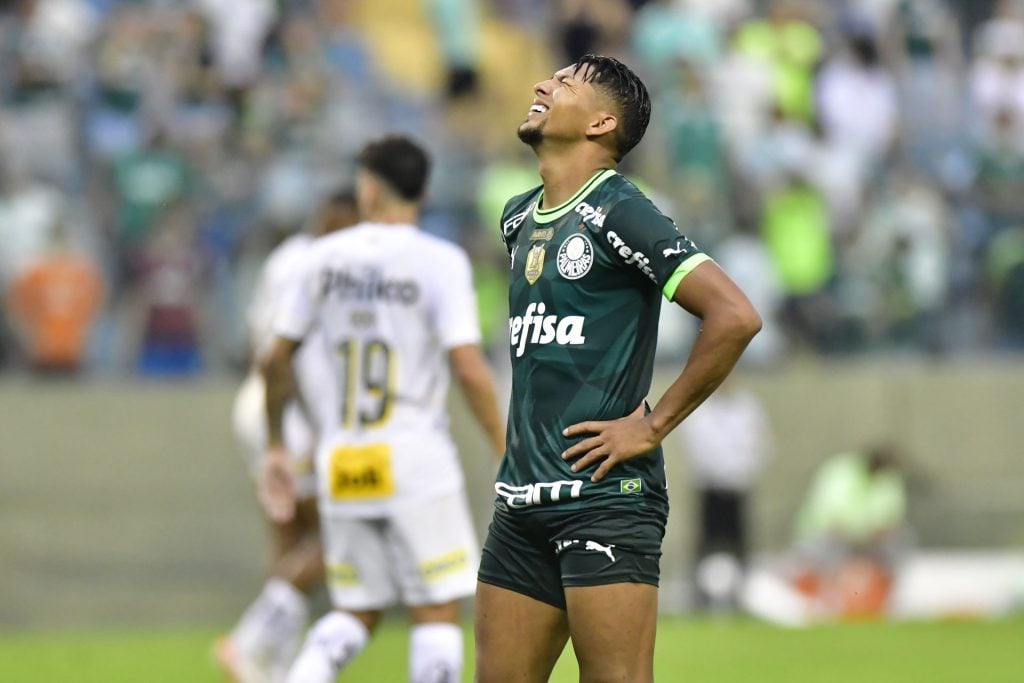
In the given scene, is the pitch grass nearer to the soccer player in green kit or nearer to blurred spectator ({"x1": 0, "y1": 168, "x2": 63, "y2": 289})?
blurred spectator ({"x1": 0, "y1": 168, "x2": 63, "y2": 289})

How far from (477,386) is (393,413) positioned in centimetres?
39

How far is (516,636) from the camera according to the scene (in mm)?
5914

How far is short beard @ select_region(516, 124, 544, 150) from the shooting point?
19.9ft

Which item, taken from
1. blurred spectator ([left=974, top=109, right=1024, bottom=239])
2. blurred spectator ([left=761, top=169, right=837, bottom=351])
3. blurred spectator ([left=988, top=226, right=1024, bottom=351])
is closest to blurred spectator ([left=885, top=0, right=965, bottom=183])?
blurred spectator ([left=974, top=109, right=1024, bottom=239])

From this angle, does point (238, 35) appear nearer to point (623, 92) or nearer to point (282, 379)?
point (282, 379)

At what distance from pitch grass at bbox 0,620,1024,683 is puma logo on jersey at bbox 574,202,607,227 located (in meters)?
5.52

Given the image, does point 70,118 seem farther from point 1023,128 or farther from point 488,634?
point 488,634

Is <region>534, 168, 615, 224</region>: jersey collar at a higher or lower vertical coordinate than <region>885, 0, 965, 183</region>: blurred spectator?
lower

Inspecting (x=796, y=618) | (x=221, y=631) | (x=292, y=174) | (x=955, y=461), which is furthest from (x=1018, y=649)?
(x=292, y=174)

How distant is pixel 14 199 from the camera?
15.9 metres

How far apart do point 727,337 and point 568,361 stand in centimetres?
52

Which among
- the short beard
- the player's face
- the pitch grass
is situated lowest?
the pitch grass

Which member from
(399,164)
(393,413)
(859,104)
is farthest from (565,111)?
(859,104)

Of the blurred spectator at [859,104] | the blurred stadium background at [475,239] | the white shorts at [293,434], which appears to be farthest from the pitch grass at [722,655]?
the blurred spectator at [859,104]
